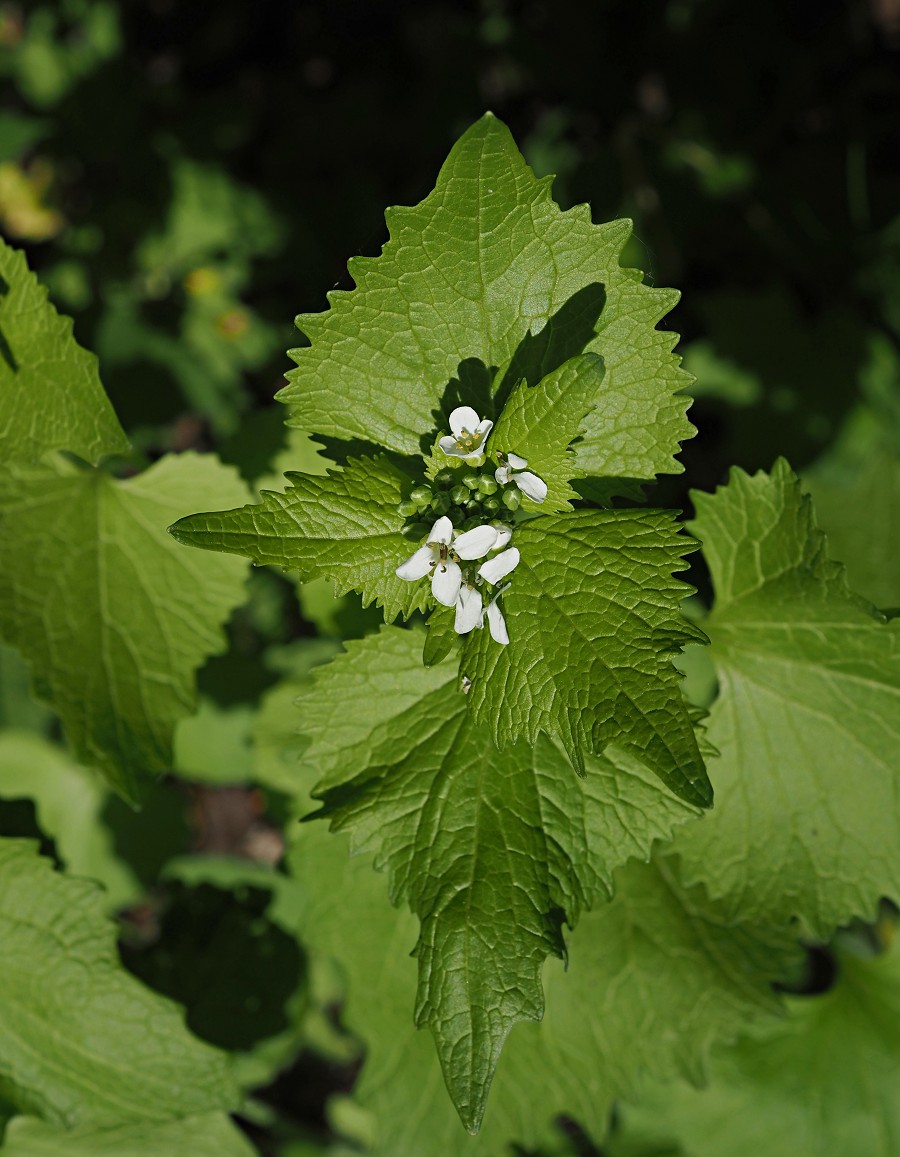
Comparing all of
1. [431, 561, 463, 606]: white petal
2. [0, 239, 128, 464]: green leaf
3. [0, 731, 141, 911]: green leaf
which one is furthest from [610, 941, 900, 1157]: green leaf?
[0, 239, 128, 464]: green leaf

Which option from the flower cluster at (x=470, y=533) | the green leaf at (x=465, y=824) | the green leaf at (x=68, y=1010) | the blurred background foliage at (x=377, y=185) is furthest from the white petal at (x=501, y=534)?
the blurred background foliage at (x=377, y=185)

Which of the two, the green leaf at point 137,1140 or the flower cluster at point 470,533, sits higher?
the flower cluster at point 470,533

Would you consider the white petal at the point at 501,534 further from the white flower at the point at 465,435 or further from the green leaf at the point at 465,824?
the green leaf at the point at 465,824

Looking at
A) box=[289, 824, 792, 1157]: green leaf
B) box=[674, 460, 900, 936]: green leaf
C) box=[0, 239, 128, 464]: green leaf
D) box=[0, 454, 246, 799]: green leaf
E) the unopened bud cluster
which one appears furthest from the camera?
box=[289, 824, 792, 1157]: green leaf

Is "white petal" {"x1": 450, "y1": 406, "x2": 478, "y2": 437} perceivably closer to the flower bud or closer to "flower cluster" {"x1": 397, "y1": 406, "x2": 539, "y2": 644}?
"flower cluster" {"x1": 397, "y1": 406, "x2": 539, "y2": 644}

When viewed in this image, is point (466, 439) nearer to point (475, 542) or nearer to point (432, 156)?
point (475, 542)

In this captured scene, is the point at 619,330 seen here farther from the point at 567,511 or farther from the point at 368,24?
the point at 368,24
